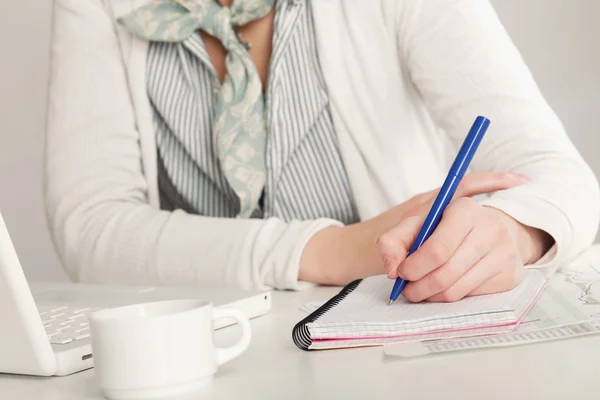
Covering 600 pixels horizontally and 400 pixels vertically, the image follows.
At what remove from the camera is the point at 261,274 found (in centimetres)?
92

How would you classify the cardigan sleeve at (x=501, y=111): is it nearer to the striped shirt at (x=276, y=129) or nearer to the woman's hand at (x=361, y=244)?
the woman's hand at (x=361, y=244)

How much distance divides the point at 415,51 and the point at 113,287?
62cm

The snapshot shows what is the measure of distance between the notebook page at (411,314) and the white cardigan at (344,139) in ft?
0.72

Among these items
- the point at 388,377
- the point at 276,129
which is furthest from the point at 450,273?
the point at 276,129

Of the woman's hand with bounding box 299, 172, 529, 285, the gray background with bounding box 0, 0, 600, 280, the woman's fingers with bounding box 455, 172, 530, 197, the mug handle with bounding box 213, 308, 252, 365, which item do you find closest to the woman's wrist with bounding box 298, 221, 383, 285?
the woman's hand with bounding box 299, 172, 529, 285

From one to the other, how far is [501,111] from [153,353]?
0.75 meters

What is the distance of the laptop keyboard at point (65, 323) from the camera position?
59 centimetres

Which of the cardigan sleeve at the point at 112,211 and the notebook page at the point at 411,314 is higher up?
the notebook page at the point at 411,314

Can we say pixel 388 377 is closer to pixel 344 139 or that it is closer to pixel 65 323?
pixel 65 323

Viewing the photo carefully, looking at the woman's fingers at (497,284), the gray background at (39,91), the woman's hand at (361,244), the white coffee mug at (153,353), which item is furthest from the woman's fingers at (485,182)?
the gray background at (39,91)

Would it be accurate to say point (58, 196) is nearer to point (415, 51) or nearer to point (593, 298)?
point (415, 51)

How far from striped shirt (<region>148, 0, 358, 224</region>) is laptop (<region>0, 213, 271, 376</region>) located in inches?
18.4

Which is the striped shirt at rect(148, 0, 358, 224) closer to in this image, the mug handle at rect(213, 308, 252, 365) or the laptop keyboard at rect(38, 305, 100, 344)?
the laptop keyboard at rect(38, 305, 100, 344)

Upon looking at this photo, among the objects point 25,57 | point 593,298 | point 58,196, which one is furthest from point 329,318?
point 25,57
